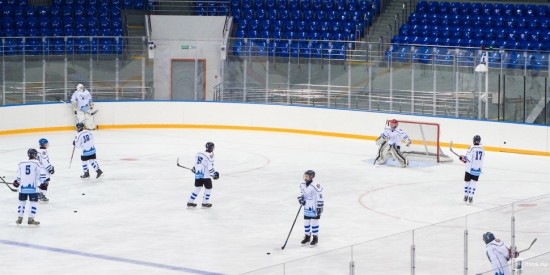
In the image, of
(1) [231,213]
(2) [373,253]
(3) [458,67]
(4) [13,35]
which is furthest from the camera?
(4) [13,35]

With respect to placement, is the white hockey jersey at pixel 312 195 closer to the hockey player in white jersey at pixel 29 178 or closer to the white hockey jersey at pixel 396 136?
the hockey player in white jersey at pixel 29 178

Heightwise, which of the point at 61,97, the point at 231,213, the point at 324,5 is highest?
the point at 324,5

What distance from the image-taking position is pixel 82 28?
31344 mm

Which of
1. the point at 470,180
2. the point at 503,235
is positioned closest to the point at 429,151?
the point at 470,180

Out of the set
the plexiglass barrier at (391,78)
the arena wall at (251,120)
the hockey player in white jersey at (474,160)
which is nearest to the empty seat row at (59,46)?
the arena wall at (251,120)

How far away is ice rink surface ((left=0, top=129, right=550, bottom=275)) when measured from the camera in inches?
535

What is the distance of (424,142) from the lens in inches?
957

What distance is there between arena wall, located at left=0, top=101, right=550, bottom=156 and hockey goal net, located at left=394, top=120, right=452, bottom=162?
1.62 m

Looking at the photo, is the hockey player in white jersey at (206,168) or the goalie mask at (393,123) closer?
the hockey player in white jersey at (206,168)

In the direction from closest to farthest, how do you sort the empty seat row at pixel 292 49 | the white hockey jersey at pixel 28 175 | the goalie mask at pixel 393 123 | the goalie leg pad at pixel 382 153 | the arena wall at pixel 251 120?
1. the white hockey jersey at pixel 28 175
2. the goalie mask at pixel 393 123
3. the goalie leg pad at pixel 382 153
4. the arena wall at pixel 251 120
5. the empty seat row at pixel 292 49

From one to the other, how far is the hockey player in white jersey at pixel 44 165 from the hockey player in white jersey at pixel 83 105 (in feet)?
27.7

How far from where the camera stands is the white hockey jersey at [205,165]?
1819 centimetres

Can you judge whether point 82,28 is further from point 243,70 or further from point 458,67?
point 458,67

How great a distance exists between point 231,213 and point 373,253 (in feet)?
23.2
